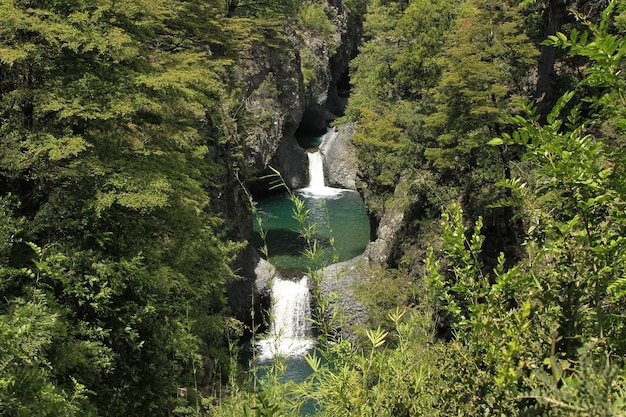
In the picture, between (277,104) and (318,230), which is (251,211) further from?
(277,104)

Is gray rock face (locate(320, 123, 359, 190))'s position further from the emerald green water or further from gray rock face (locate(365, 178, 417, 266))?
gray rock face (locate(365, 178, 417, 266))

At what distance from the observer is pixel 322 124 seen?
41000 millimetres

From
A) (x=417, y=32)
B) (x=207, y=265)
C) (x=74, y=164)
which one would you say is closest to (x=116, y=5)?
(x=74, y=164)

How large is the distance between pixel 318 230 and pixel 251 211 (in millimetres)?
15199

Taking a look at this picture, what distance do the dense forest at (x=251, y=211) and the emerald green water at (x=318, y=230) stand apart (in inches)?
149

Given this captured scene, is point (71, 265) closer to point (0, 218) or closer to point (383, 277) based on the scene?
point (0, 218)

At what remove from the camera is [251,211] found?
9.96 meters

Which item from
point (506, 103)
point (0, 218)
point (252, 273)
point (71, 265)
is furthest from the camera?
point (252, 273)

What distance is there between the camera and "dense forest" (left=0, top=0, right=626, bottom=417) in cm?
216

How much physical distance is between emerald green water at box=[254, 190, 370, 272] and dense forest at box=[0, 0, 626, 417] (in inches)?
149

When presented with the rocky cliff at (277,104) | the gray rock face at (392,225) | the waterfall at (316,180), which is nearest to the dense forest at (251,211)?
the gray rock face at (392,225)

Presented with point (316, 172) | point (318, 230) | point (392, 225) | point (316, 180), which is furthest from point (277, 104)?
point (392, 225)

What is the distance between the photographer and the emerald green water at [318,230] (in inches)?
884

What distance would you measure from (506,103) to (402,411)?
1376 cm
